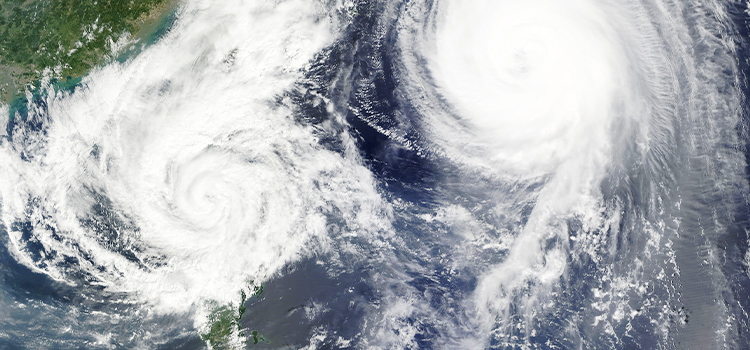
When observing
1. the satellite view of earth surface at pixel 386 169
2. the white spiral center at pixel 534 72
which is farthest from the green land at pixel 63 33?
the white spiral center at pixel 534 72

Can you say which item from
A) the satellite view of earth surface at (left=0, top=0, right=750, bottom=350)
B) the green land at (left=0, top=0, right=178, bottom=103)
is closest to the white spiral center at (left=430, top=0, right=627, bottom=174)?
the satellite view of earth surface at (left=0, top=0, right=750, bottom=350)

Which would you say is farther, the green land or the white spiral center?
the green land

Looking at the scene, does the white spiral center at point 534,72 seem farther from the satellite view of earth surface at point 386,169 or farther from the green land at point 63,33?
the green land at point 63,33

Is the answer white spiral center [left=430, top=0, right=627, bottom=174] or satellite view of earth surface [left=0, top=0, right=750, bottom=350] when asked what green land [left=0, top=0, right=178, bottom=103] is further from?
white spiral center [left=430, top=0, right=627, bottom=174]

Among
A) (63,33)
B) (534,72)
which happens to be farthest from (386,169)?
(63,33)

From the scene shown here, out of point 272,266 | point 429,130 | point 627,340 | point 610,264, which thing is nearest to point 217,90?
point 272,266

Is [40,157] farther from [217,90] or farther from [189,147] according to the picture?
[217,90]

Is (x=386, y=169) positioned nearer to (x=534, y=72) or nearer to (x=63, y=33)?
(x=534, y=72)
